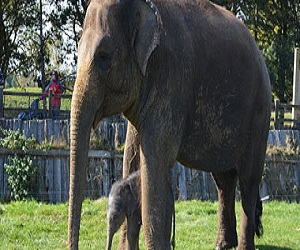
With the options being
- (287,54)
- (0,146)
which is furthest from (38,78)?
(0,146)

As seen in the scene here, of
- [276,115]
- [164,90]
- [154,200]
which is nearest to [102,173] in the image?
[276,115]

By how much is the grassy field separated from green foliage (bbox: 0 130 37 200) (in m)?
1.12

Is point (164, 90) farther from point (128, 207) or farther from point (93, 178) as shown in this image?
point (93, 178)

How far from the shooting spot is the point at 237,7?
1174 inches

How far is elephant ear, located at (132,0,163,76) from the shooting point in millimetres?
4160

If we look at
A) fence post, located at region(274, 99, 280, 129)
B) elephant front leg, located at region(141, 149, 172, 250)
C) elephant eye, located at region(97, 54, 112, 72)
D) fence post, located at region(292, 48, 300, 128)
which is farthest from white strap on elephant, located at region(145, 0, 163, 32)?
fence post, located at region(292, 48, 300, 128)

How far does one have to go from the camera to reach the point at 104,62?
4113 millimetres

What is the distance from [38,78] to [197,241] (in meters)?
25.3

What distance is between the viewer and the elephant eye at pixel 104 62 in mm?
4105

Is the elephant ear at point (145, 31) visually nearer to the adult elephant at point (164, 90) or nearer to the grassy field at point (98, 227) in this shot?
the adult elephant at point (164, 90)

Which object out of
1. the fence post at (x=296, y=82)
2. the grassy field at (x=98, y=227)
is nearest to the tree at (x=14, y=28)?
the fence post at (x=296, y=82)

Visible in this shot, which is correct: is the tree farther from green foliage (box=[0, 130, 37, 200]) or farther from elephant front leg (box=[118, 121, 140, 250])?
elephant front leg (box=[118, 121, 140, 250])

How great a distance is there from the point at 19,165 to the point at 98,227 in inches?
141

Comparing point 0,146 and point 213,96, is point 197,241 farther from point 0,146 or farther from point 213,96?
point 0,146
